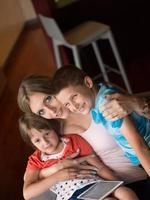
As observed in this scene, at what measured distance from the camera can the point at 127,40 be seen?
12.7ft

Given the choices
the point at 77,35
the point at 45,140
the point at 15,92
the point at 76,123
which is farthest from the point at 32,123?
the point at 15,92

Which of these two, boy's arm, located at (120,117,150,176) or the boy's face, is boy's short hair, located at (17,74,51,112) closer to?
the boy's face

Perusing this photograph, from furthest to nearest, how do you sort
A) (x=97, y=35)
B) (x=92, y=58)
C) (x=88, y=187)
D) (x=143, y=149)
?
(x=92, y=58) < (x=97, y=35) < (x=88, y=187) < (x=143, y=149)

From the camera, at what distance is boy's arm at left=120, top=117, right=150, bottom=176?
1.38 metres

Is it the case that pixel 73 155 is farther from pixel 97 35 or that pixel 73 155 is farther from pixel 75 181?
pixel 97 35

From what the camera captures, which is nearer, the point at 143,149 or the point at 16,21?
the point at 143,149

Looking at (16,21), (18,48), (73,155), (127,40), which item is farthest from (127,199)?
(16,21)

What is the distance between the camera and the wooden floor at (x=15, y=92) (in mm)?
2813

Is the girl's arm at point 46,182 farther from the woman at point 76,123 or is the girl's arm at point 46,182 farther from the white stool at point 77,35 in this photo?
the white stool at point 77,35

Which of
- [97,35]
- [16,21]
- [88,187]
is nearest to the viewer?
[88,187]

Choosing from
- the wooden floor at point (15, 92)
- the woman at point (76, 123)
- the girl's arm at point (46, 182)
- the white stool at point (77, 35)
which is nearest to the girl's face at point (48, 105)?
A: the woman at point (76, 123)

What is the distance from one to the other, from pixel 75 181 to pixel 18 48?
15.6 feet

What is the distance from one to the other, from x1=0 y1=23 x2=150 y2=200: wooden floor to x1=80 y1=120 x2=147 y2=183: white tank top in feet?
3.23

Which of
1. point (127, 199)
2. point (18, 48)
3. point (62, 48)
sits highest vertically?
point (127, 199)
